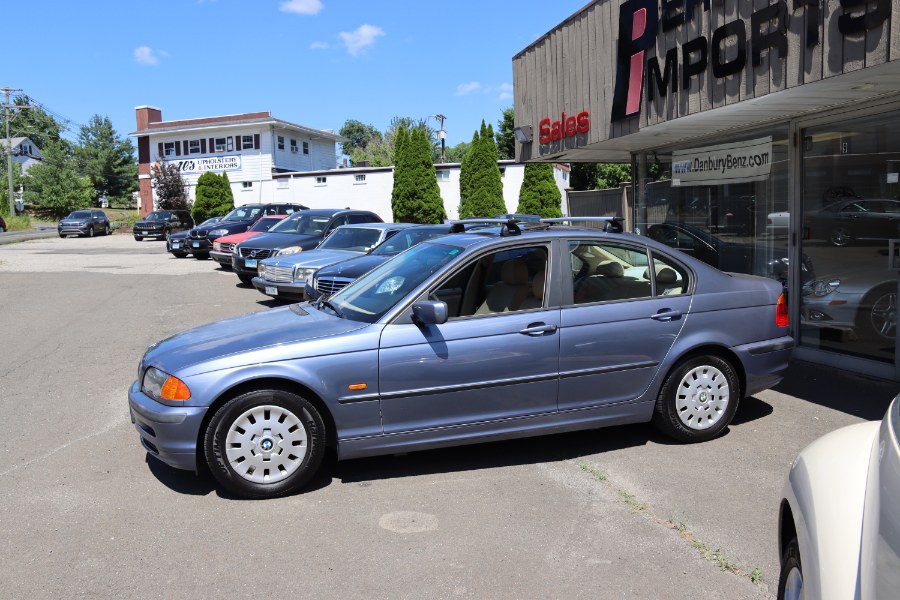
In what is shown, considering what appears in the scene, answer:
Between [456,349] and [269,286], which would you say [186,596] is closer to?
[456,349]

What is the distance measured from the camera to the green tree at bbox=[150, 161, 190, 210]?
4584 centimetres

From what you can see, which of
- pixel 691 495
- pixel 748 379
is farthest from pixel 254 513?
pixel 748 379

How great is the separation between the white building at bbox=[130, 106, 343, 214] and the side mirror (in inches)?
1637

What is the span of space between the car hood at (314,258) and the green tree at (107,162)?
8010 cm

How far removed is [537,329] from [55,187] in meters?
73.7

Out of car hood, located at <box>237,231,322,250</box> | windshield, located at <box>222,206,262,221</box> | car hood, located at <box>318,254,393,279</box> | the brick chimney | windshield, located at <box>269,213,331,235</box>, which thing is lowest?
car hood, located at <box>318,254,393,279</box>

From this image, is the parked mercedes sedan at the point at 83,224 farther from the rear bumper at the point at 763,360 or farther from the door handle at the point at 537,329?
the rear bumper at the point at 763,360

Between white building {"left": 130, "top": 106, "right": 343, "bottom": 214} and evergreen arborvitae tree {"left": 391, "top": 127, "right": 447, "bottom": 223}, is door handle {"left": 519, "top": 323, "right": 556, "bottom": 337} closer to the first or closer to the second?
evergreen arborvitae tree {"left": 391, "top": 127, "right": 447, "bottom": 223}

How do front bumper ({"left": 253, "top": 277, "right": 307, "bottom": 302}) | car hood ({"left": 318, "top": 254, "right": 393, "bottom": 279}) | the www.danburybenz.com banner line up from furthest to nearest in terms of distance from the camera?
1. front bumper ({"left": 253, "top": 277, "right": 307, "bottom": 302})
2. car hood ({"left": 318, "top": 254, "right": 393, "bottom": 279})
3. the www.danburybenz.com banner

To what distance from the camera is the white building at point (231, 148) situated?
155 feet

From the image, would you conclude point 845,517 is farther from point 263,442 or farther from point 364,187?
point 364,187

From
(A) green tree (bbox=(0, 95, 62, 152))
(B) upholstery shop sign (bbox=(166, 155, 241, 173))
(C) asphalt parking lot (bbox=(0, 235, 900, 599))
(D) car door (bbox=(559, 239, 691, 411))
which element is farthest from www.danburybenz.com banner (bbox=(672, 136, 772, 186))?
(A) green tree (bbox=(0, 95, 62, 152))

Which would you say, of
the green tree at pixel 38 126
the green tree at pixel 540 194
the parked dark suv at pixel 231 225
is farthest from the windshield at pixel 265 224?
the green tree at pixel 38 126

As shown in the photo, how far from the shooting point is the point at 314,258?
41.7 feet
